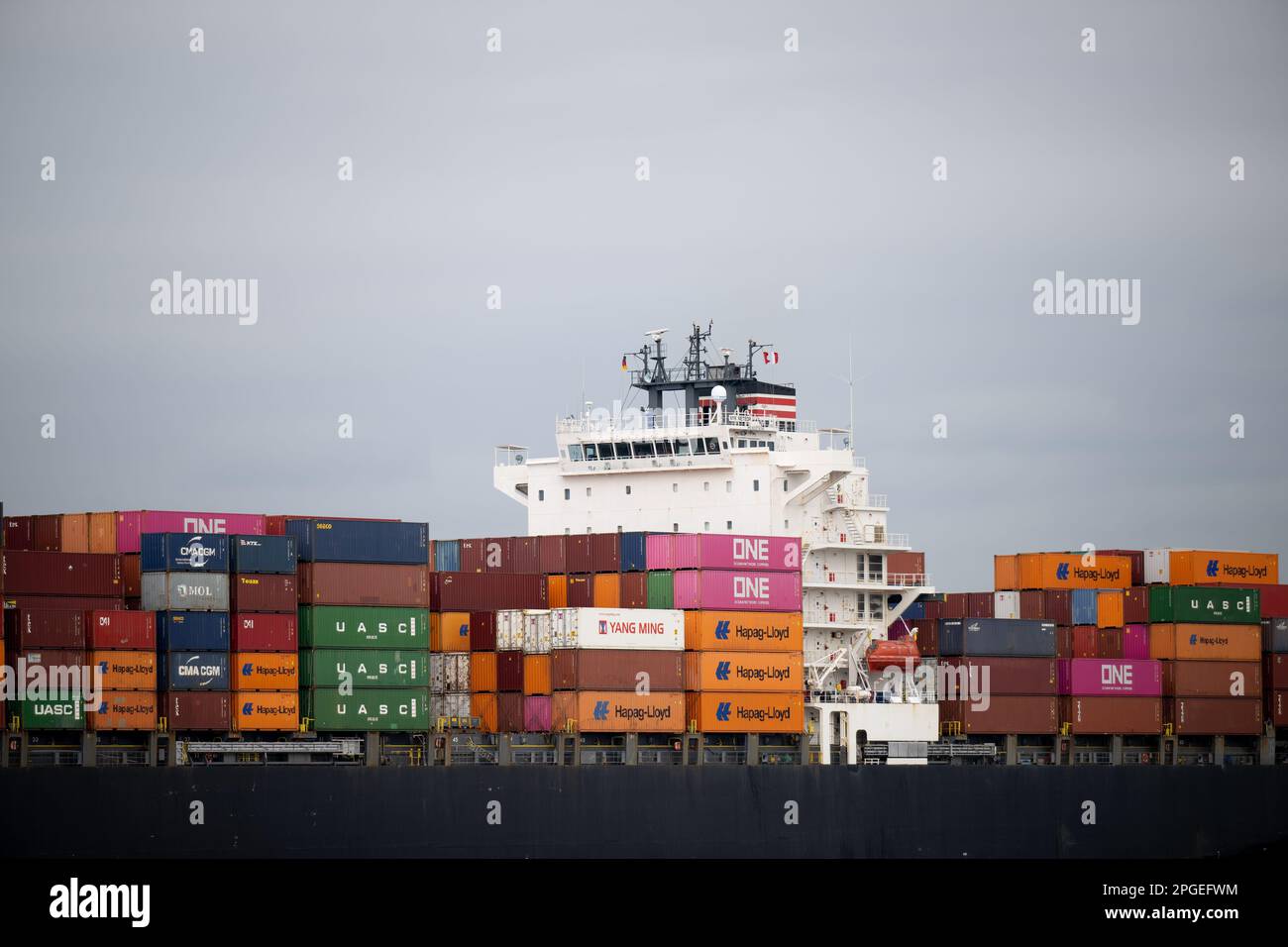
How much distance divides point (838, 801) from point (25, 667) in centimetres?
2379

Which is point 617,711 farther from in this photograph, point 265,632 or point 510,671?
point 265,632

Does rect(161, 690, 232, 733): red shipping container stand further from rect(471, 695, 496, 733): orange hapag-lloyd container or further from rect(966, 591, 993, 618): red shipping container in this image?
rect(966, 591, 993, 618): red shipping container

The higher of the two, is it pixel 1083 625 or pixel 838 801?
pixel 1083 625

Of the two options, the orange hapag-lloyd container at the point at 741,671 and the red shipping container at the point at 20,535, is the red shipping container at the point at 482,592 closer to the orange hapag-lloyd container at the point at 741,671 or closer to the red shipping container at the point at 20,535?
the orange hapag-lloyd container at the point at 741,671

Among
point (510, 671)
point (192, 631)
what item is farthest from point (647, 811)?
point (192, 631)

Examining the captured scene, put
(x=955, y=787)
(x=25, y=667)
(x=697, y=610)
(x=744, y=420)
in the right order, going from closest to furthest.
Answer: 1. (x=25, y=667)
2. (x=697, y=610)
3. (x=955, y=787)
4. (x=744, y=420)

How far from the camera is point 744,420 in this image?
70.2 metres

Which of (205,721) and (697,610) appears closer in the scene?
(205,721)

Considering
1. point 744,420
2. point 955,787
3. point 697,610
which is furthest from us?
point 744,420

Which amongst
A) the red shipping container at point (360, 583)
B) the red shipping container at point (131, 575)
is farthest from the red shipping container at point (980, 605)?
the red shipping container at point (131, 575)

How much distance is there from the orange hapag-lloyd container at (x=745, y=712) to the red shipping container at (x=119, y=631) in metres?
15.6
